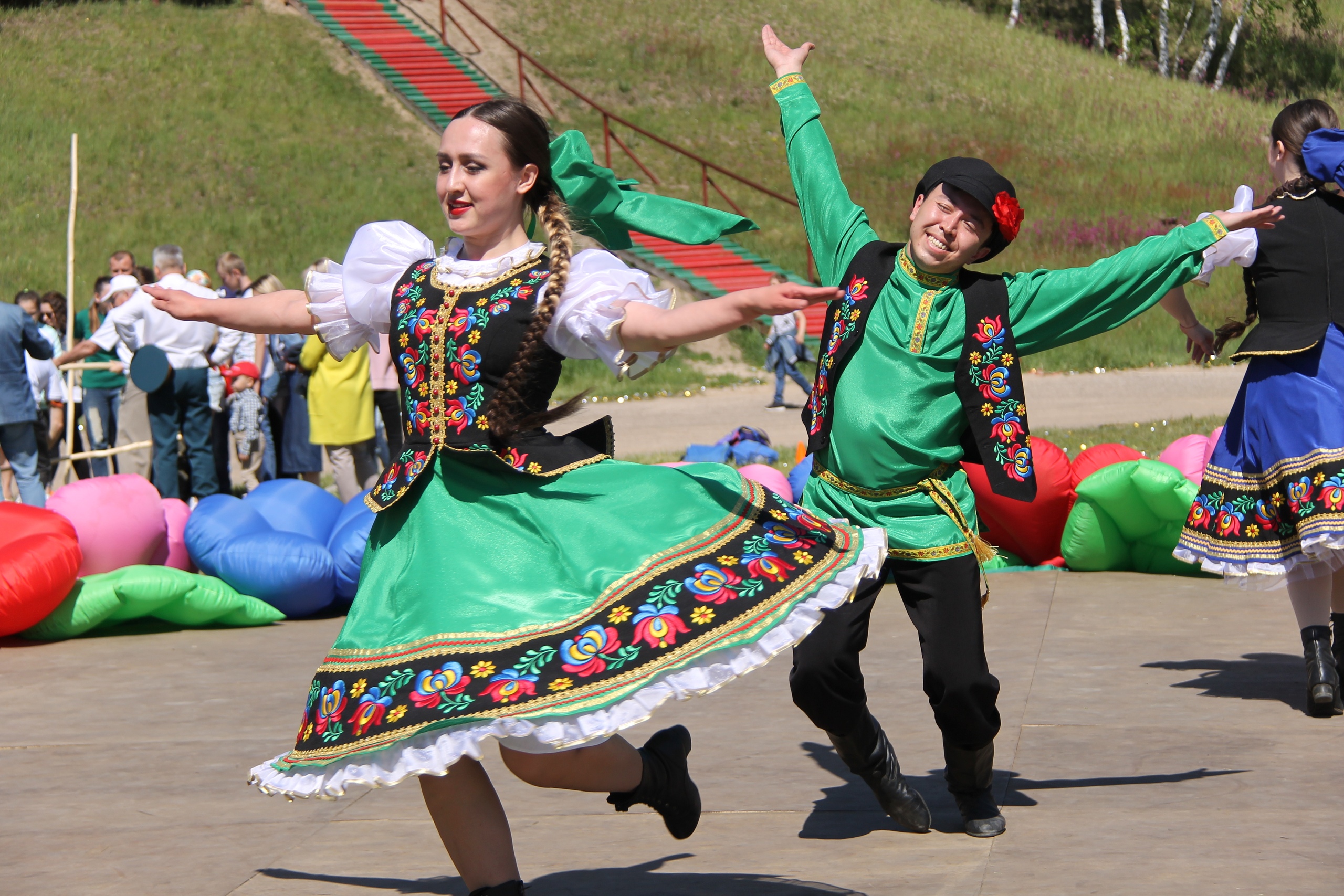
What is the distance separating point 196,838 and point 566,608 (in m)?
1.79

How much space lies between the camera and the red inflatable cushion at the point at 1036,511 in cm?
741

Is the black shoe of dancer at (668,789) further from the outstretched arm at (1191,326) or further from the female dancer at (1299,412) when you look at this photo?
the female dancer at (1299,412)

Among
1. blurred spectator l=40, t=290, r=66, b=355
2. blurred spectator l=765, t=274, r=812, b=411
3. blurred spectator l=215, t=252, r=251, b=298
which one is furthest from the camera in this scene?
blurred spectator l=765, t=274, r=812, b=411

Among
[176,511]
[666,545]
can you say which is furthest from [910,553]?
[176,511]

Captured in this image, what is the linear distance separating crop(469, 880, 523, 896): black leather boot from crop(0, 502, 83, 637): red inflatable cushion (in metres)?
4.11

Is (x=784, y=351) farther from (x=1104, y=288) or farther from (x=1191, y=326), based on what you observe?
(x=1104, y=288)

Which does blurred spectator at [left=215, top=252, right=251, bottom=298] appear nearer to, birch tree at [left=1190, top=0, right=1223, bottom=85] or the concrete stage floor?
the concrete stage floor

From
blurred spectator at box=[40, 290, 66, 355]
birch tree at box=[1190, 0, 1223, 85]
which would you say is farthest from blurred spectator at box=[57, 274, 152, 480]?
birch tree at box=[1190, 0, 1223, 85]

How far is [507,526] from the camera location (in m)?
3.01

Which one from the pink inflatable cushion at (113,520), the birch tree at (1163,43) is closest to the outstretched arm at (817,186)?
the pink inflatable cushion at (113,520)

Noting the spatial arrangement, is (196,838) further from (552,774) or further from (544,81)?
(544,81)

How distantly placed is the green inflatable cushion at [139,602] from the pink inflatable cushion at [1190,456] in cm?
472

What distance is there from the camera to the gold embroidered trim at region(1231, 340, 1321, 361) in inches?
192

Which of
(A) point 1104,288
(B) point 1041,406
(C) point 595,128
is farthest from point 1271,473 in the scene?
(C) point 595,128
